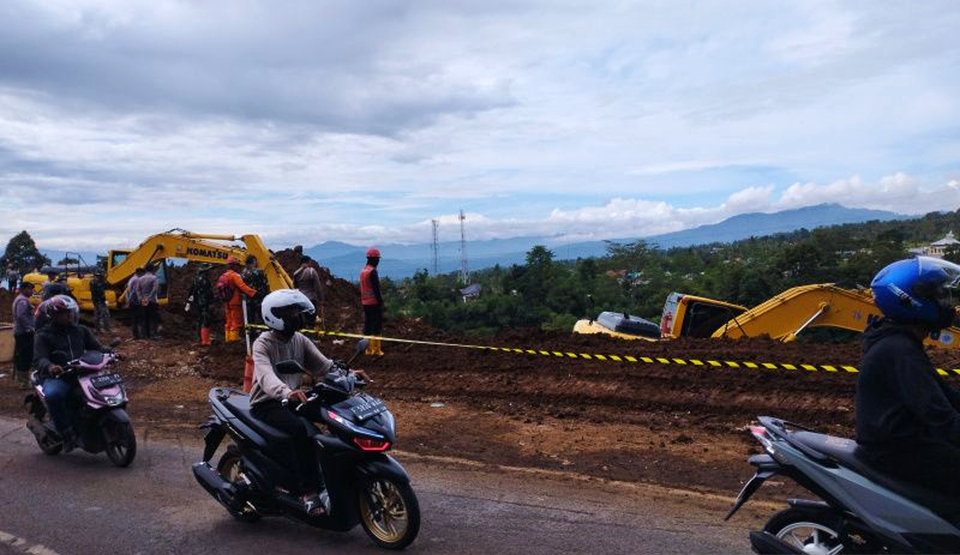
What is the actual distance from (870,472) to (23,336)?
13.2 metres

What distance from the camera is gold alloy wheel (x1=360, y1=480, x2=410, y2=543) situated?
4.88m

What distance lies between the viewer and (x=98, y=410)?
723 cm

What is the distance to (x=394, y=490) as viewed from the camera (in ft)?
16.0

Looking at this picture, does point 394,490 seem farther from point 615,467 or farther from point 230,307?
point 230,307

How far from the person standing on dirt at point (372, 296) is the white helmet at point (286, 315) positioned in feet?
22.8

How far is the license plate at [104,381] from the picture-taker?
7.29m

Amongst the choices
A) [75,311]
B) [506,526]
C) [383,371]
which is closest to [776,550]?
[506,526]

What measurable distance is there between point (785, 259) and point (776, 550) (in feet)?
79.9

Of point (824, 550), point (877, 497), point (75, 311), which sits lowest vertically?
point (824, 550)

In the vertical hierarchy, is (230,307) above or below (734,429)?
above

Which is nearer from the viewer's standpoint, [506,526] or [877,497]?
[877,497]

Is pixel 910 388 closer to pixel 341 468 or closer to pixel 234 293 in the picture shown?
pixel 341 468

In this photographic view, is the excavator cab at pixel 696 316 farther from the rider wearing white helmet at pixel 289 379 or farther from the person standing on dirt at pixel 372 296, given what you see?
the rider wearing white helmet at pixel 289 379

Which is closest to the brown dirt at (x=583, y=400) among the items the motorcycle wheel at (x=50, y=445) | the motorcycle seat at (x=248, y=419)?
the motorcycle wheel at (x=50, y=445)
